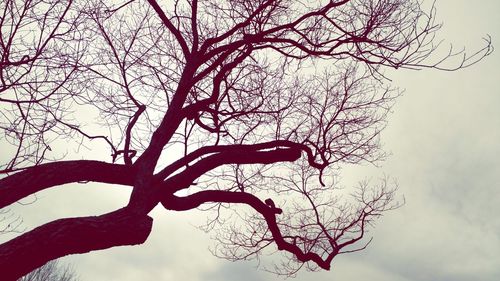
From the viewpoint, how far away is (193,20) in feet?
20.9

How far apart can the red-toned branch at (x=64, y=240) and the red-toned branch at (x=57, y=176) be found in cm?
67

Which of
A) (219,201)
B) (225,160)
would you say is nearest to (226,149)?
(225,160)

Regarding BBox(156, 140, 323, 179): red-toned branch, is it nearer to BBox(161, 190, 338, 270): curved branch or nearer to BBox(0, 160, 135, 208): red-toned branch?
BBox(161, 190, 338, 270): curved branch

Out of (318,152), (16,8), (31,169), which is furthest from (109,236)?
(318,152)

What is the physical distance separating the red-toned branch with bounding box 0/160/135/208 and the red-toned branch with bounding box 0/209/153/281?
0.67m

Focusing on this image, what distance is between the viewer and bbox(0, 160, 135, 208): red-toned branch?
4.39 m

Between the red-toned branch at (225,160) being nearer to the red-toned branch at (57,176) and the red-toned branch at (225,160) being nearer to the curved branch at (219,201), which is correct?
the curved branch at (219,201)

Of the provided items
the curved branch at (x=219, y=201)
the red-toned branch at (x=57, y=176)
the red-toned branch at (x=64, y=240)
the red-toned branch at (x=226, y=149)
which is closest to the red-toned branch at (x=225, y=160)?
the red-toned branch at (x=226, y=149)

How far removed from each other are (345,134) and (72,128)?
14.9 ft

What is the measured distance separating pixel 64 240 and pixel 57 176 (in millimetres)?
960

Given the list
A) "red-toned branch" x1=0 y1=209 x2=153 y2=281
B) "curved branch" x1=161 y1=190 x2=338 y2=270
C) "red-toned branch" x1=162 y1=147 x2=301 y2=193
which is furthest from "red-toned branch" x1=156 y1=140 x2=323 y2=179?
"red-toned branch" x1=0 y1=209 x2=153 y2=281

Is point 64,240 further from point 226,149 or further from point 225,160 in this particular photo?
point 226,149

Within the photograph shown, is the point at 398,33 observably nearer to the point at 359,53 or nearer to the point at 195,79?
the point at 359,53

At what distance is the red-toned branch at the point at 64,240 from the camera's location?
3.80m
